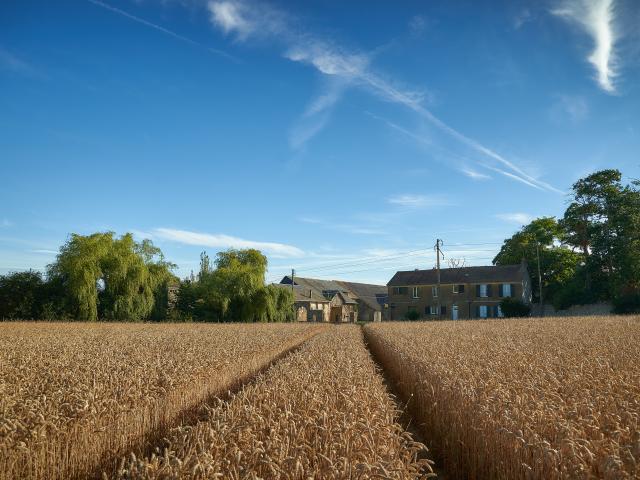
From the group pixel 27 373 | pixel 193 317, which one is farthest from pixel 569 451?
pixel 193 317

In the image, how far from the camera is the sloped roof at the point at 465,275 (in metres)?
63.5

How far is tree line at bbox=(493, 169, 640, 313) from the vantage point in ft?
161

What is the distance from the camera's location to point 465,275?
6712 cm

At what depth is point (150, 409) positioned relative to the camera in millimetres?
7871

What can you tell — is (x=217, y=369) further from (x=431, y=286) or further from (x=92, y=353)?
(x=431, y=286)

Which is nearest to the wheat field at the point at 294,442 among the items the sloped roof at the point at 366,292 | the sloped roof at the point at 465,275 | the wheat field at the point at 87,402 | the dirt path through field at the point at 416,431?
the wheat field at the point at 87,402

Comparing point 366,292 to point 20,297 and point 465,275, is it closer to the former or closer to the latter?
point 465,275

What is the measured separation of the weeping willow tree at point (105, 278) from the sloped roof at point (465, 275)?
39.5 metres

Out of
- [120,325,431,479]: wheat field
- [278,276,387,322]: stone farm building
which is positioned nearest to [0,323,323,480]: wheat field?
[120,325,431,479]: wheat field

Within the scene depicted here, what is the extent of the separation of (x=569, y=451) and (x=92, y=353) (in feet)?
44.5

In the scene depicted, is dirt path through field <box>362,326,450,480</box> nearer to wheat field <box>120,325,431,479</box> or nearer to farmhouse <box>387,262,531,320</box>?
wheat field <box>120,325,431,479</box>

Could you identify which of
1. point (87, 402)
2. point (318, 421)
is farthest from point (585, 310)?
point (87, 402)

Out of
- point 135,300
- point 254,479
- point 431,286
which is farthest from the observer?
point 431,286

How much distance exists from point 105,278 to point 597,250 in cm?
5232
